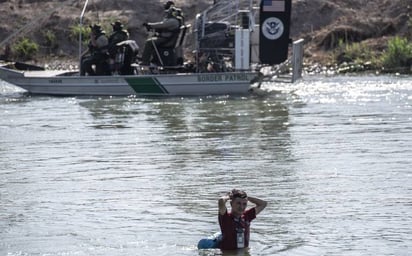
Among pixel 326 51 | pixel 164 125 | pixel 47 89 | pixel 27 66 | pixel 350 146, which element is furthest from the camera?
pixel 326 51

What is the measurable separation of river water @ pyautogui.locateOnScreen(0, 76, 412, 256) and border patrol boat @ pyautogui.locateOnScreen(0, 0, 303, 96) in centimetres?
104

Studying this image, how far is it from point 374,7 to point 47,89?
13.2 metres

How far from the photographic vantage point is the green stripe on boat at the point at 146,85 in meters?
29.6

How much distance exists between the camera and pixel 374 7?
4006 centimetres

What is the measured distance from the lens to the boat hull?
96.7 feet

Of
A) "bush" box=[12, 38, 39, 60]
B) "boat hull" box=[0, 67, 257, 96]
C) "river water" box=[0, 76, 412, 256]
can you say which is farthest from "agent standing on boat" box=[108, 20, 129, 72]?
"bush" box=[12, 38, 39, 60]

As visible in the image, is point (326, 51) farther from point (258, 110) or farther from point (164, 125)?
point (164, 125)

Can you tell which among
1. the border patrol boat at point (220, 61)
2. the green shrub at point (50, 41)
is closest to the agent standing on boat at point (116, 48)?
the border patrol boat at point (220, 61)

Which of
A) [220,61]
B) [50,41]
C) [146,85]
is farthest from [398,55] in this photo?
[50,41]

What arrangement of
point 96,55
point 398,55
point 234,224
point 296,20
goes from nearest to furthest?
point 234,224
point 96,55
point 398,55
point 296,20

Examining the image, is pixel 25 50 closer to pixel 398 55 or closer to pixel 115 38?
pixel 115 38

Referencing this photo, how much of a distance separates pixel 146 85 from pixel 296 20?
11.2 m

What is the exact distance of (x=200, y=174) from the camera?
704 inches

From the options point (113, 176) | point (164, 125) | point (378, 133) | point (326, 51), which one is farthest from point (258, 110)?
point (326, 51)
